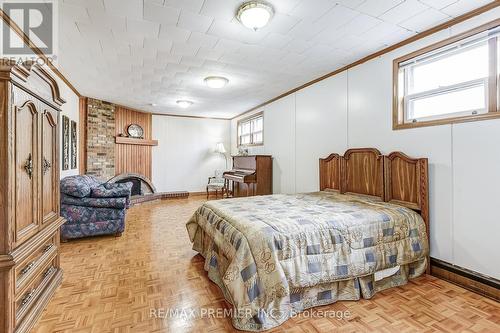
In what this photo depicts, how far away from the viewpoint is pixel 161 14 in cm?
226

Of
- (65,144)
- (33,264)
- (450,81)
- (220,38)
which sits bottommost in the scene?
(33,264)

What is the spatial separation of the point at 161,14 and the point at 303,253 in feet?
8.05

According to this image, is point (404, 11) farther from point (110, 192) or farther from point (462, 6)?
point (110, 192)

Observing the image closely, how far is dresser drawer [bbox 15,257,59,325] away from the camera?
5.12 ft

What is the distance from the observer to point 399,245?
7.35 ft

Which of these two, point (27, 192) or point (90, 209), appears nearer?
point (27, 192)

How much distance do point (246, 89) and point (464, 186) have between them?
3621mm

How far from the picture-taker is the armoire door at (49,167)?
6.38ft

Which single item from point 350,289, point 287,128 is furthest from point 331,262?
point 287,128

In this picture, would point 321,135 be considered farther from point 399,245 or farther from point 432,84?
point 399,245

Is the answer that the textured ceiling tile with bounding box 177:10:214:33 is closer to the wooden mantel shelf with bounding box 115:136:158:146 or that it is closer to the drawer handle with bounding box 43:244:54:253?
the drawer handle with bounding box 43:244:54:253

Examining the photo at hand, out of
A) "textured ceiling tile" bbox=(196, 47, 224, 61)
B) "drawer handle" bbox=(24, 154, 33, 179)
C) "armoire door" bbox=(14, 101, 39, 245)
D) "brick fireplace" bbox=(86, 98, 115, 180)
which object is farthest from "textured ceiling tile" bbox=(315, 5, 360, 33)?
"brick fireplace" bbox=(86, 98, 115, 180)

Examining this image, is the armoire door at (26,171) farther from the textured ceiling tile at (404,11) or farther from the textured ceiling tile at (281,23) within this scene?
the textured ceiling tile at (404,11)

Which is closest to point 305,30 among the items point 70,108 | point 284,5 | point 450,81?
point 284,5
